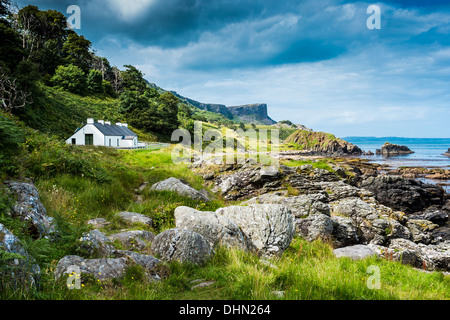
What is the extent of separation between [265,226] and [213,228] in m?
2.21

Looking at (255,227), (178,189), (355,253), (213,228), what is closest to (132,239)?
(213,228)

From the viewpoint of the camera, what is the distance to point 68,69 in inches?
3295

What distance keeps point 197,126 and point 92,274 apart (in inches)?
3638

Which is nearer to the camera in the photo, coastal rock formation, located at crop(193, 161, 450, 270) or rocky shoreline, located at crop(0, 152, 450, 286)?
rocky shoreline, located at crop(0, 152, 450, 286)

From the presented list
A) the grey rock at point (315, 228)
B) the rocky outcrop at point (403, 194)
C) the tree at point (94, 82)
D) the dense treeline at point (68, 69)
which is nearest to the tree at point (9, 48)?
the dense treeline at point (68, 69)

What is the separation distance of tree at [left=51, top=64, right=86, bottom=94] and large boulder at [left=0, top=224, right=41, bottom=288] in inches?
3826

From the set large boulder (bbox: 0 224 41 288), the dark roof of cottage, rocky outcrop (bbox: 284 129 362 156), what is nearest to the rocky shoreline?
large boulder (bbox: 0 224 41 288)

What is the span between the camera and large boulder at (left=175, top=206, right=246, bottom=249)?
25.1ft

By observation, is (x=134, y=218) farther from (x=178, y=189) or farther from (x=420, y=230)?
(x=420, y=230)

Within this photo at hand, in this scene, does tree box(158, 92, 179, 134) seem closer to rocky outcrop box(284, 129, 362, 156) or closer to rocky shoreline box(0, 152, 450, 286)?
rocky shoreline box(0, 152, 450, 286)

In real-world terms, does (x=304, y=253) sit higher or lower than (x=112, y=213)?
lower
